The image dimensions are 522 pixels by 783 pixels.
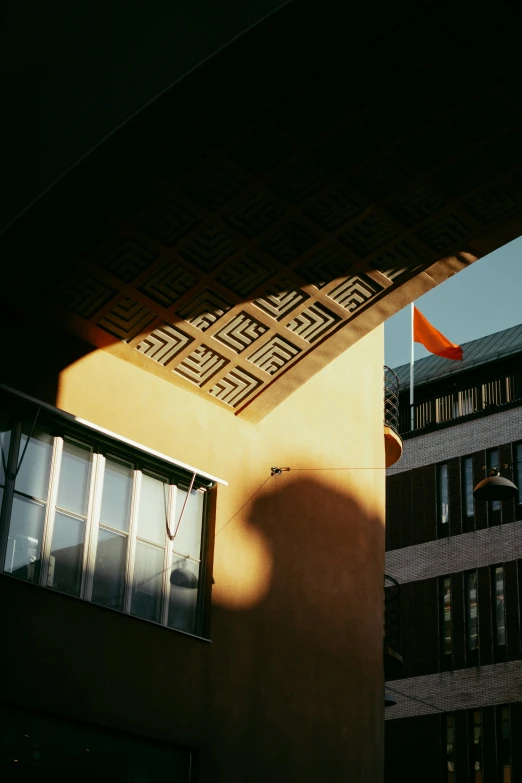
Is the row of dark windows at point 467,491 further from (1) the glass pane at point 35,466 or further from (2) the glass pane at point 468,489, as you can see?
(1) the glass pane at point 35,466

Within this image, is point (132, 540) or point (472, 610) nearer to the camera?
point (132, 540)

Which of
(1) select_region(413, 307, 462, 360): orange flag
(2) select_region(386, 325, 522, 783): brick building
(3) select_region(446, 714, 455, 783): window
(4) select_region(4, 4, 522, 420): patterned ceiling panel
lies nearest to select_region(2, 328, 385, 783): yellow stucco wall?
(4) select_region(4, 4, 522, 420): patterned ceiling panel

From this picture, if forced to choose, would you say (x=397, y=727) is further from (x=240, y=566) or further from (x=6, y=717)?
(x=6, y=717)

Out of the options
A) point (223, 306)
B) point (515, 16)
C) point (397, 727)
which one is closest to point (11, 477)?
point (223, 306)

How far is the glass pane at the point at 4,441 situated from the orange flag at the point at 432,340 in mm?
21421

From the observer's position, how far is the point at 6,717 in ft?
37.6

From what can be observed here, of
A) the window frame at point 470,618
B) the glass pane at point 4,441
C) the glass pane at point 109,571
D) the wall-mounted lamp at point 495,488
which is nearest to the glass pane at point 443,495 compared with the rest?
the window frame at point 470,618

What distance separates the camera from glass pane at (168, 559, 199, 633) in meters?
13.5

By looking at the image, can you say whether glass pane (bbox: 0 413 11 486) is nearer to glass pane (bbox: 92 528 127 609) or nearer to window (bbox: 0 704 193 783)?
glass pane (bbox: 92 528 127 609)

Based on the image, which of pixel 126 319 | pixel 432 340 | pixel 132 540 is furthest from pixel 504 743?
pixel 126 319

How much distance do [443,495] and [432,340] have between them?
8525 mm

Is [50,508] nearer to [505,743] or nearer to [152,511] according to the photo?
[152,511]

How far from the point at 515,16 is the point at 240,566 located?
7.16m

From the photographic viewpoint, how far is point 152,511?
45.1 ft
